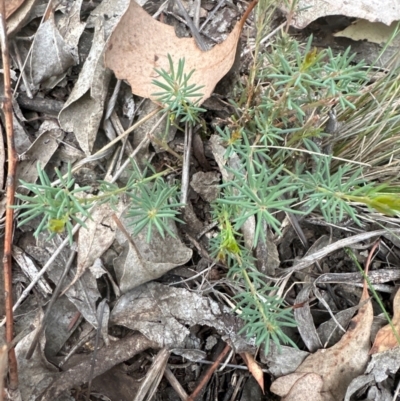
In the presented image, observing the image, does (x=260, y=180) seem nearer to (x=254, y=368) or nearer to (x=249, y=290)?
(x=249, y=290)

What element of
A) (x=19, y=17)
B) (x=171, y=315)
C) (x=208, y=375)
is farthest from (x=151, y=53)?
(x=208, y=375)

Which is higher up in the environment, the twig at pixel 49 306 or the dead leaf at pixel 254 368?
the twig at pixel 49 306

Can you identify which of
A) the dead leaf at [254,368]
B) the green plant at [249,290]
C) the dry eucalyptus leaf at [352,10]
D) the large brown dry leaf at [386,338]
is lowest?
the dead leaf at [254,368]

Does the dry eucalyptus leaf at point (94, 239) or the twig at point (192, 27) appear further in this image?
the twig at point (192, 27)

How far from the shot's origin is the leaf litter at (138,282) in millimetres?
1677

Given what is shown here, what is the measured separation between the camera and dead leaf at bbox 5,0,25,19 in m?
1.82

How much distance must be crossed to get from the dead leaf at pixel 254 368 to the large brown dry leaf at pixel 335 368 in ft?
0.17

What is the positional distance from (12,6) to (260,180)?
1.27m

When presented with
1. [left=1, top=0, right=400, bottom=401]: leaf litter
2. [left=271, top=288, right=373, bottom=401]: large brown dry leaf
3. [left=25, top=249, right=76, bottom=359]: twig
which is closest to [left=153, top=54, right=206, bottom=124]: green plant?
[left=1, top=0, right=400, bottom=401]: leaf litter

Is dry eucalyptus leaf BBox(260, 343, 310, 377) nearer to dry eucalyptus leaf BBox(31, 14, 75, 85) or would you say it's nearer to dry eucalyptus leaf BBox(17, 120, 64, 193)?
dry eucalyptus leaf BBox(17, 120, 64, 193)

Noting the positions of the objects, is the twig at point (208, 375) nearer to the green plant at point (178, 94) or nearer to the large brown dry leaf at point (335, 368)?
the large brown dry leaf at point (335, 368)

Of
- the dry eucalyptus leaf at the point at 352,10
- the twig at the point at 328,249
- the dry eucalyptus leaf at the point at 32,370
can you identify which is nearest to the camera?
the dry eucalyptus leaf at the point at 32,370

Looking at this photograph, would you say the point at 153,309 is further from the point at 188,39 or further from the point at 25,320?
the point at 188,39

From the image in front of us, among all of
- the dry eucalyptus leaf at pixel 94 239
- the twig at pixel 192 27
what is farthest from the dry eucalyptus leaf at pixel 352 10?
the dry eucalyptus leaf at pixel 94 239
